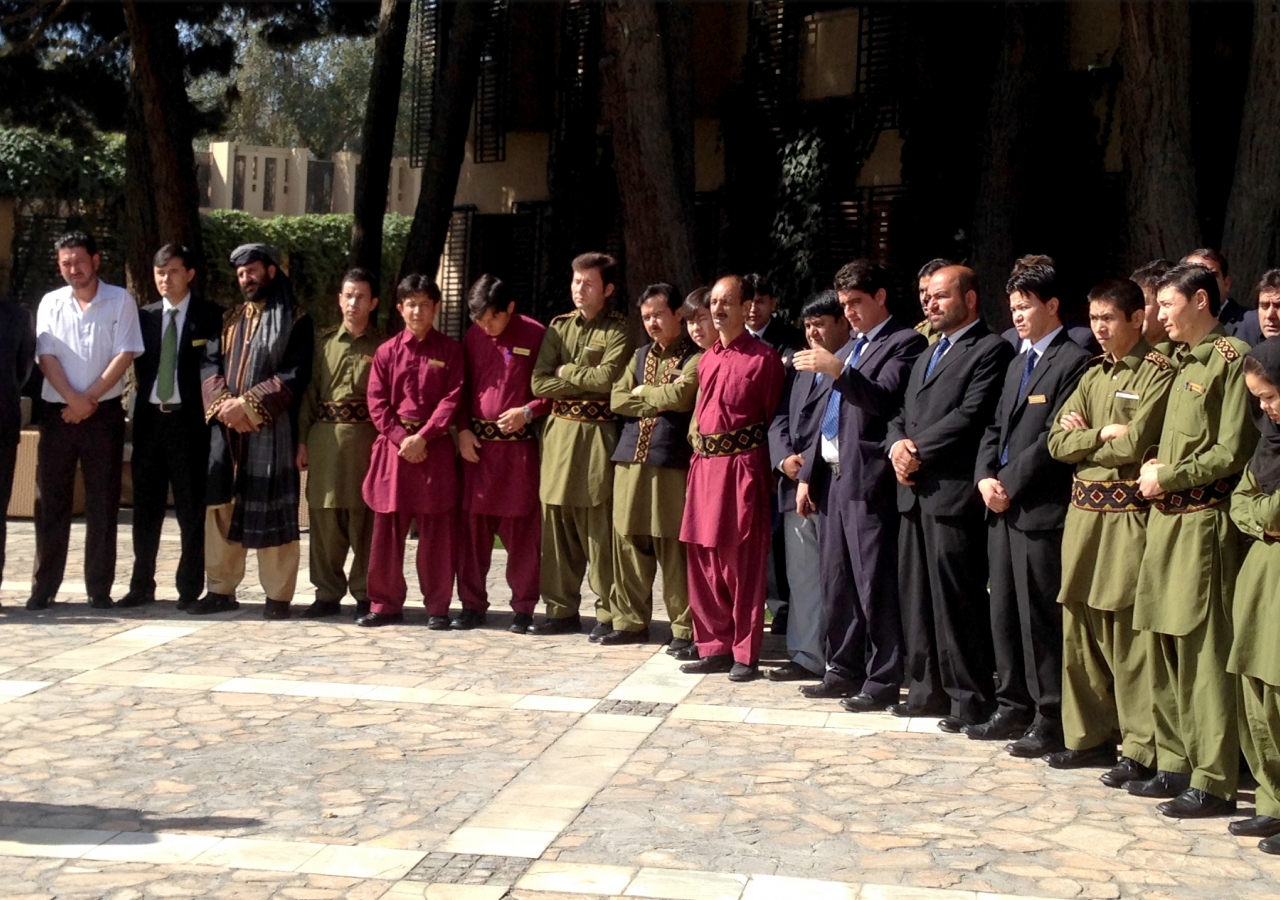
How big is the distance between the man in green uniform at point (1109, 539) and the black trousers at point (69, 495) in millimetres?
5580

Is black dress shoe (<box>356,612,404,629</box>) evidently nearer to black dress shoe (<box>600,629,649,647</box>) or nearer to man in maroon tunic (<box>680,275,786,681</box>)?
black dress shoe (<box>600,629,649,647</box>)

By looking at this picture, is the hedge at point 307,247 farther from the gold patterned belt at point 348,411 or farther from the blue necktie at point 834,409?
the blue necktie at point 834,409

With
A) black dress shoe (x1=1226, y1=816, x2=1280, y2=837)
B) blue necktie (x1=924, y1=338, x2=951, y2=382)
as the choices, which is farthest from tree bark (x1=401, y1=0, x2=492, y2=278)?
black dress shoe (x1=1226, y1=816, x2=1280, y2=837)

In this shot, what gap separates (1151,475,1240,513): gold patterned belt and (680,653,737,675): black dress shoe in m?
2.74

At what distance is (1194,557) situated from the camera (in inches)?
226

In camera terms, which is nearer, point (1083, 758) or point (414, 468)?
point (1083, 758)

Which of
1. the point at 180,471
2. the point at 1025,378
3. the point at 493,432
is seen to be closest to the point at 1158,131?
the point at 1025,378

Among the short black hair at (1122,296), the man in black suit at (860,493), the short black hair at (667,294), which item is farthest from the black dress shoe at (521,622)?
the short black hair at (1122,296)

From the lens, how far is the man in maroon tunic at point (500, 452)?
902 cm

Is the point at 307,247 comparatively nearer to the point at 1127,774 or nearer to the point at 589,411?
the point at 589,411

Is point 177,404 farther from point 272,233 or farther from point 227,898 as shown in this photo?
point 272,233

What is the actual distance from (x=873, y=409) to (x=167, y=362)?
4.28 metres

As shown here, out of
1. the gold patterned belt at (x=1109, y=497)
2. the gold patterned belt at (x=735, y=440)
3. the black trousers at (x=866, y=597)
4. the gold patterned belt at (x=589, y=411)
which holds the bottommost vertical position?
the black trousers at (x=866, y=597)

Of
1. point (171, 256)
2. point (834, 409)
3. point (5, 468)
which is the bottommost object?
point (5, 468)
